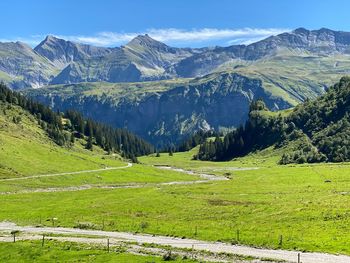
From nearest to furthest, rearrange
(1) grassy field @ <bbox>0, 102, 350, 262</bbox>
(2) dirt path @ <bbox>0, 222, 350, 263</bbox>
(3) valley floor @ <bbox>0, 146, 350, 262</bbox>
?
(2) dirt path @ <bbox>0, 222, 350, 263</bbox> → (3) valley floor @ <bbox>0, 146, 350, 262</bbox> → (1) grassy field @ <bbox>0, 102, 350, 262</bbox>

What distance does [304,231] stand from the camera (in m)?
66.1

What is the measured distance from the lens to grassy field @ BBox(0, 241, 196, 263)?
54.2 meters

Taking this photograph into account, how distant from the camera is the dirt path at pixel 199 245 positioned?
51594mm

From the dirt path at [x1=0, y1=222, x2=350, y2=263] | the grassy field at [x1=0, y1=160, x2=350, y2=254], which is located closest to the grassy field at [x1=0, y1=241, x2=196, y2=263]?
the dirt path at [x1=0, y1=222, x2=350, y2=263]

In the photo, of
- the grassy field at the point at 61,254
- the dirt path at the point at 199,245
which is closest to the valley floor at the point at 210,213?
the dirt path at the point at 199,245

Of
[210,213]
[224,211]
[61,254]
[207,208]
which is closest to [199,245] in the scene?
[61,254]

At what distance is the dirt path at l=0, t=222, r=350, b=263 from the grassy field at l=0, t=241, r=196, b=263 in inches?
291

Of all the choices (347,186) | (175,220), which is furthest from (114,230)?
(347,186)

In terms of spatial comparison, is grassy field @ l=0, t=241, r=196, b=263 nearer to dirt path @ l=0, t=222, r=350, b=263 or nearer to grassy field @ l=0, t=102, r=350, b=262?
grassy field @ l=0, t=102, r=350, b=262

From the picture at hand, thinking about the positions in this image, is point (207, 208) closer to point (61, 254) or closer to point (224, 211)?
point (224, 211)

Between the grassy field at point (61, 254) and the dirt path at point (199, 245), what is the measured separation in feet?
24.2

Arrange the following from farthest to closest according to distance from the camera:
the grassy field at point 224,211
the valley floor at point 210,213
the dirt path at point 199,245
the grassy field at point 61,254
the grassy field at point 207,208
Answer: the grassy field at point 207,208 → the grassy field at point 224,211 → the valley floor at point 210,213 → the grassy field at point 61,254 → the dirt path at point 199,245

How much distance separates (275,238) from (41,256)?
2875 centimetres

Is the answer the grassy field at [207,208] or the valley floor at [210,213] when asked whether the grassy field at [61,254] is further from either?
the valley floor at [210,213]
